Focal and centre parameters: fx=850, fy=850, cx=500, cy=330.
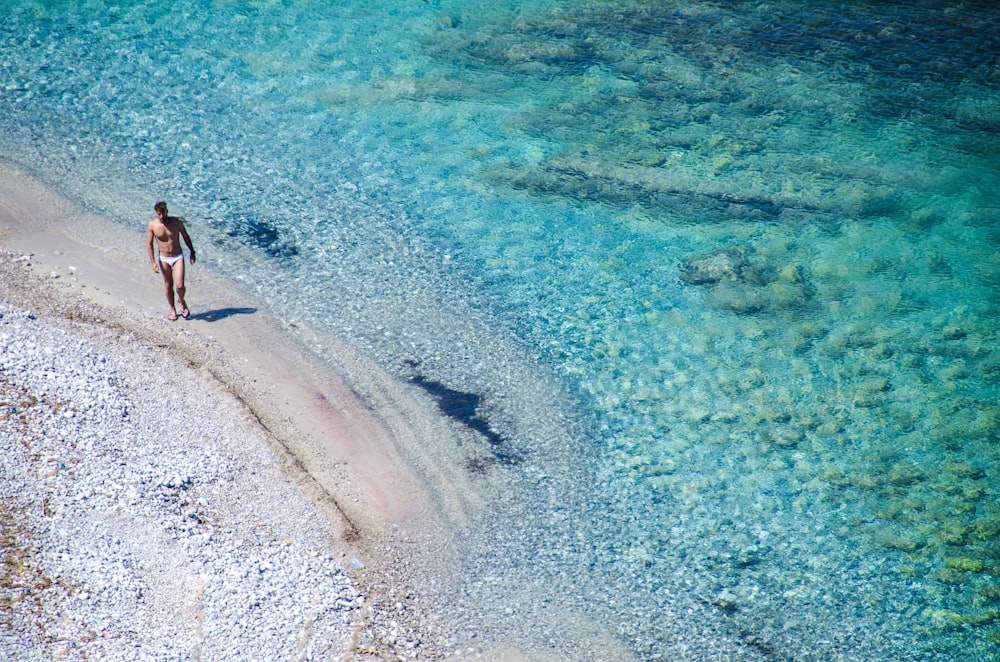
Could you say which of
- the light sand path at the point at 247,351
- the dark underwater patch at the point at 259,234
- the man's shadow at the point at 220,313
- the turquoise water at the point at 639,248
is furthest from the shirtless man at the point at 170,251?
the dark underwater patch at the point at 259,234

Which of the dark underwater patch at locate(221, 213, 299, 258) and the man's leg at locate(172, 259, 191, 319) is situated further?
the dark underwater patch at locate(221, 213, 299, 258)

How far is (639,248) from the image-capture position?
15.3 metres

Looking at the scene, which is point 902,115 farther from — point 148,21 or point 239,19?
point 148,21

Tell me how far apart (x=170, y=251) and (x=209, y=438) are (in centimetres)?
293

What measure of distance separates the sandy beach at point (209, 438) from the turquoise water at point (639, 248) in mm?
801

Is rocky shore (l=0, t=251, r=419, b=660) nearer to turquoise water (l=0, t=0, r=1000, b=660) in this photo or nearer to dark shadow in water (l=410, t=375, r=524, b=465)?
turquoise water (l=0, t=0, r=1000, b=660)

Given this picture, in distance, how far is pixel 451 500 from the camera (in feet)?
33.8

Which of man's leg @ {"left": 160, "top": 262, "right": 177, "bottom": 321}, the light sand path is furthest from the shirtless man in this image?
the light sand path

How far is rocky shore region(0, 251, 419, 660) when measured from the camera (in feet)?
25.9

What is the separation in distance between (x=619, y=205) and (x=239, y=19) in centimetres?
1150

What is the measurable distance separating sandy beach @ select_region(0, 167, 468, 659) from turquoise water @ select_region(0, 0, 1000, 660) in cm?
80

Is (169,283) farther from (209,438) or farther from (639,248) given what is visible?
(639,248)

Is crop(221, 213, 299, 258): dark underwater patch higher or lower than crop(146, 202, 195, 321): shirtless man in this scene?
lower

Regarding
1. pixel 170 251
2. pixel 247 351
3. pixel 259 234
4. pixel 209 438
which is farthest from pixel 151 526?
pixel 259 234
